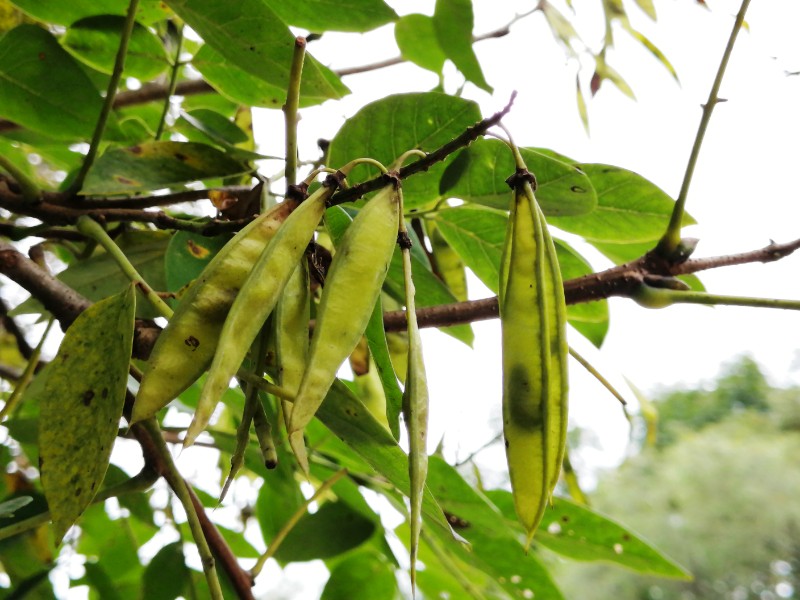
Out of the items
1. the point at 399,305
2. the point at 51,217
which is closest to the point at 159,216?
the point at 51,217

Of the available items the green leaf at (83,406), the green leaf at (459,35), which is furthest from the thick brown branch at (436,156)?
Answer: the green leaf at (459,35)

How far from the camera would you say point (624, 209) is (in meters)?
0.57

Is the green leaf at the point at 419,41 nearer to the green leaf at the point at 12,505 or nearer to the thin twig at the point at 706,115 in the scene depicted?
the thin twig at the point at 706,115

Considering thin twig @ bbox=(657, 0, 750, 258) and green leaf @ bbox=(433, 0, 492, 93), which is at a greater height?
green leaf @ bbox=(433, 0, 492, 93)

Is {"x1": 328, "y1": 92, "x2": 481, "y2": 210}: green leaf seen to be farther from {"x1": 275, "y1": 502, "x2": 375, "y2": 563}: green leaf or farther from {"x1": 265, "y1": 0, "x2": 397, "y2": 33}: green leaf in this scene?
{"x1": 275, "y1": 502, "x2": 375, "y2": 563}: green leaf

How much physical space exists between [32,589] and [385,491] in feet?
0.95

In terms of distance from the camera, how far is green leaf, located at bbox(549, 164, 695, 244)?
554mm

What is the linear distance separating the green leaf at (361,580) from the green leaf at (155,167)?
1.31ft

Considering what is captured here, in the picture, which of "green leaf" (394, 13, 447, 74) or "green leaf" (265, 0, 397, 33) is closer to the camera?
"green leaf" (265, 0, 397, 33)

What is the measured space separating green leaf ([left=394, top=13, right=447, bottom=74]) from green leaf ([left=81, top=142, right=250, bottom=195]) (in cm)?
28

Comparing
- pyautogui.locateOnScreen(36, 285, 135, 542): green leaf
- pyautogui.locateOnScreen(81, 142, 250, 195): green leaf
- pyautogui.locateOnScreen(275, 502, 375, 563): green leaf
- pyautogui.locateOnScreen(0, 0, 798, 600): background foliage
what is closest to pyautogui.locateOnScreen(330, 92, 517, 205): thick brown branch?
pyautogui.locateOnScreen(0, 0, 798, 600): background foliage

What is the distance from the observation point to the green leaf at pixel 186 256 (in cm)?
50

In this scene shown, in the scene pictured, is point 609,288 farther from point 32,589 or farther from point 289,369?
point 32,589

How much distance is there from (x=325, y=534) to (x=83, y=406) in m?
0.38
